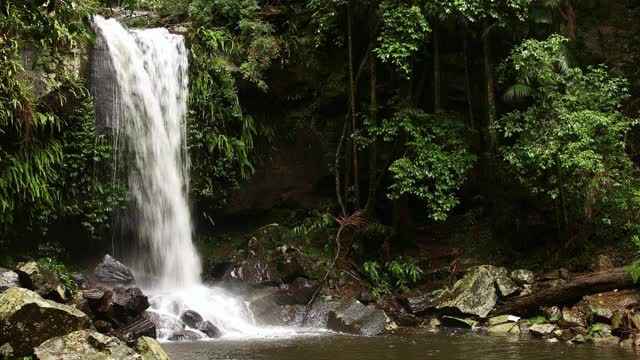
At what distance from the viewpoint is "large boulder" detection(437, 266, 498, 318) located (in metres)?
11.2

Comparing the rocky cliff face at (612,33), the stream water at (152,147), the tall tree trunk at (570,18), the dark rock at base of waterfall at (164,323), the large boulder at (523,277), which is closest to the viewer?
the dark rock at base of waterfall at (164,323)

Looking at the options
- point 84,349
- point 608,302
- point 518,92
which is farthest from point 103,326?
point 518,92

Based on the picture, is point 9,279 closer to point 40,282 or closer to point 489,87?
point 40,282

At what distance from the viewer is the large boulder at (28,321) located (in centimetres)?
676

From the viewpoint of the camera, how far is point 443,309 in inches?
448

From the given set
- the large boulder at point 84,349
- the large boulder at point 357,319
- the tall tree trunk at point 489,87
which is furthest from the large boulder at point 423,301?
the large boulder at point 84,349

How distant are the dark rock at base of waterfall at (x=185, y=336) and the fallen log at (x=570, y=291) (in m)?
5.53

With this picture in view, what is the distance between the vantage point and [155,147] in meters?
13.3

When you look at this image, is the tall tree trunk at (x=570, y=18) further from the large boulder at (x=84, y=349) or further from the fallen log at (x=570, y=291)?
the large boulder at (x=84, y=349)

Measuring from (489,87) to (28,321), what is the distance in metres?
11.1

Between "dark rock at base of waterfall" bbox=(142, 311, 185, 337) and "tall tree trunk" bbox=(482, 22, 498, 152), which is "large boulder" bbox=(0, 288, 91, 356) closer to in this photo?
"dark rock at base of waterfall" bbox=(142, 311, 185, 337)

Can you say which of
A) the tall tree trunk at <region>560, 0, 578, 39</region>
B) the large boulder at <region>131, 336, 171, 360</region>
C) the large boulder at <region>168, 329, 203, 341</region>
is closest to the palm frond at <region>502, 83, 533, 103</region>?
the tall tree trunk at <region>560, 0, 578, 39</region>

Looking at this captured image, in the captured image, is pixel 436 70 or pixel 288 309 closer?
pixel 288 309

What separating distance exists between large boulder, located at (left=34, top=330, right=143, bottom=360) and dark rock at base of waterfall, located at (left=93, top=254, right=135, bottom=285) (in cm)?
469
